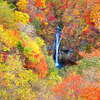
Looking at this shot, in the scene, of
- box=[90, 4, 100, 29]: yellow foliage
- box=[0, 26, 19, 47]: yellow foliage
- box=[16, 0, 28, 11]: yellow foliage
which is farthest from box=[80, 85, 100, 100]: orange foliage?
box=[16, 0, 28, 11]: yellow foliage

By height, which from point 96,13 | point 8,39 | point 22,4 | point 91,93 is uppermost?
point 22,4

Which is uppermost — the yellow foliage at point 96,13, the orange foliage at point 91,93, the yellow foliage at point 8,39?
the yellow foliage at point 96,13

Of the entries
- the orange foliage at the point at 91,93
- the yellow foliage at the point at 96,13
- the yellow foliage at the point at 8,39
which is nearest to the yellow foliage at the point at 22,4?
the yellow foliage at the point at 8,39

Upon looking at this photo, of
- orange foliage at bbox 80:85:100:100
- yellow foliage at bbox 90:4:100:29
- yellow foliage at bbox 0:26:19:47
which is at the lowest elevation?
orange foliage at bbox 80:85:100:100

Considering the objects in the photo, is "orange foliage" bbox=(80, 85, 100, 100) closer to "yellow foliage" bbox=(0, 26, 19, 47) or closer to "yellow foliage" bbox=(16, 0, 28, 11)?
"yellow foliage" bbox=(0, 26, 19, 47)

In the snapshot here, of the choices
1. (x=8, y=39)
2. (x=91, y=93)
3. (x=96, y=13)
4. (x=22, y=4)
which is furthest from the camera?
(x=22, y=4)

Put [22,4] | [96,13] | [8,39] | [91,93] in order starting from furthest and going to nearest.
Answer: [22,4] < [96,13] < [8,39] < [91,93]

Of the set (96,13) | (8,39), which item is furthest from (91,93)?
(96,13)

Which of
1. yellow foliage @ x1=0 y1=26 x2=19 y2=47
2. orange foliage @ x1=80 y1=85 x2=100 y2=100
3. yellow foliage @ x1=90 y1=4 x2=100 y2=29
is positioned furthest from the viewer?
yellow foliage @ x1=90 y1=4 x2=100 y2=29

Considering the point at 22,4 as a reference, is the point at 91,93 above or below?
below

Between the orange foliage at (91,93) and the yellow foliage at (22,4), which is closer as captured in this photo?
the orange foliage at (91,93)

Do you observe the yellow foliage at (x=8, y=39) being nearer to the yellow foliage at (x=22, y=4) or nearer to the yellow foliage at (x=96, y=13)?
the yellow foliage at (x=22, y=4)

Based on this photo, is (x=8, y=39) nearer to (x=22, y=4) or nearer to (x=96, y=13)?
(x=22, y=4)

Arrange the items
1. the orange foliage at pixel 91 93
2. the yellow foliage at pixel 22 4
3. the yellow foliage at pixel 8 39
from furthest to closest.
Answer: the yellow foliage at pixel 22 4
the yellow foliage at pixel 8 39
the orange foliage at pixel 91 93
